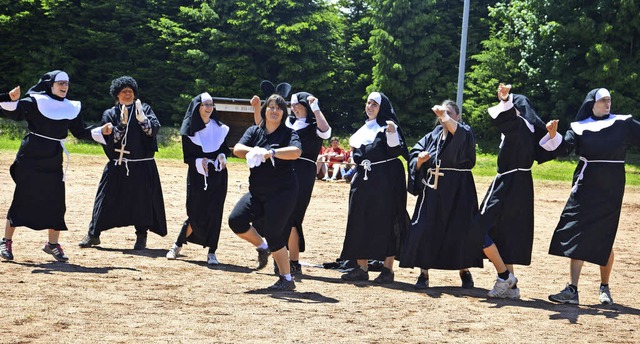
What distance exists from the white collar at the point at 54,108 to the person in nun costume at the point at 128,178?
40.2 inches

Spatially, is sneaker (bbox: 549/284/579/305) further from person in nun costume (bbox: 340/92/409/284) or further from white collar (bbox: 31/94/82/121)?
white collar (bbox: 31/94/82/121)

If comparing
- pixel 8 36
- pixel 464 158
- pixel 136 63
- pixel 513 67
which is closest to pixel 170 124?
pixel 136 63

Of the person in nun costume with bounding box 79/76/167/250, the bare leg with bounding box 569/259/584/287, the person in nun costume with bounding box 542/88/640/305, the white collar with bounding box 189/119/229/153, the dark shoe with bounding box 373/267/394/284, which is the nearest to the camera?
the person in nun costume with bounding box 542/88/640/305

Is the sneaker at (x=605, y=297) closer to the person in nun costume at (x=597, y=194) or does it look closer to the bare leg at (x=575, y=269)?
the person in nun costume at (x=597, y=194)

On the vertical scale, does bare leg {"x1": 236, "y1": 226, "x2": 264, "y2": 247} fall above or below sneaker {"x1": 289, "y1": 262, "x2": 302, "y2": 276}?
above

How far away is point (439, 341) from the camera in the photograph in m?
7.80

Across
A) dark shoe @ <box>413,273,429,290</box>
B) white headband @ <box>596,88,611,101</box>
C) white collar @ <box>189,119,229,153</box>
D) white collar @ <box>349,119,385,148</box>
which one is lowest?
dark shoe @ <box>413,273,429,290</box>

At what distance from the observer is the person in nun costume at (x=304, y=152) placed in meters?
11.2

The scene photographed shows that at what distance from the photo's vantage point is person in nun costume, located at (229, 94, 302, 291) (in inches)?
377

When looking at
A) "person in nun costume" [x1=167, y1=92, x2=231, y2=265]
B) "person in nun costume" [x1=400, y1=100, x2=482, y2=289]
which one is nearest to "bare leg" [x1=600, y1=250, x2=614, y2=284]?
"person in nun costume" [x1=400, y1=100, x2=482, y2=289]

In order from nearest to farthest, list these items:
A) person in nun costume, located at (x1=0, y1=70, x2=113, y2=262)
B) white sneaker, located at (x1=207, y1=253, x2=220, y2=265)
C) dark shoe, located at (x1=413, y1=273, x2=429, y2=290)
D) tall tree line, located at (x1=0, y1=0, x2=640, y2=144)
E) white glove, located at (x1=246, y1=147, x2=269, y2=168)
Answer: white glove, located at (x1=246, y1=147, x2=269, y2=168) → dark shoe, located at (x1=413, y1=273, x2=429, y2=290) → person in nun costume, located at (x1=0, y1=70, x2=113, y2=262) → white sneaker, located at (x1=207, y1=253, x2=220, y2=265) → tall tree line, located at (x1=0, y1=0, x2=640, y2=144)

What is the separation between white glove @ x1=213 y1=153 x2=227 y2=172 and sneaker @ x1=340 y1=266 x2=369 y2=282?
6.47ft

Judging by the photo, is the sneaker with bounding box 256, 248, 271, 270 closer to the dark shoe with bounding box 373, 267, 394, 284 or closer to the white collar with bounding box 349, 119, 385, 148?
the dark shoe with bounding box 373, 267, 394, 284

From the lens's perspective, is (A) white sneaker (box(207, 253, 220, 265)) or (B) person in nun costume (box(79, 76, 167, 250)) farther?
(B) person in nun costume (box(79, 76, 167, 250))
